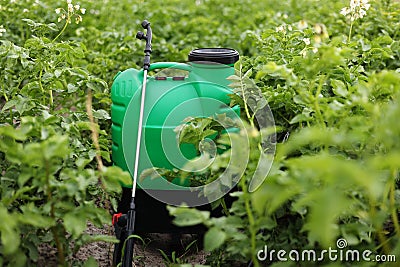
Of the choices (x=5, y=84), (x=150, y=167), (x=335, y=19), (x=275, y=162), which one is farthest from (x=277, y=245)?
(x=335, y=19)

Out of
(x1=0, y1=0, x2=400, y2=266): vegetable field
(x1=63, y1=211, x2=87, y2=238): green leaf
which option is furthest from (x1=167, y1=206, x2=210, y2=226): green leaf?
(x1=63, y1=211, x2=87, y2=238): green leaf

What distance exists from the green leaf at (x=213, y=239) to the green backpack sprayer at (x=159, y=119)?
62 cm

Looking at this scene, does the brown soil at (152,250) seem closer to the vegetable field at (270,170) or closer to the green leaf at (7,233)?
the vegetable field at (270,170)

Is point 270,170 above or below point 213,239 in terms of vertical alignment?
above

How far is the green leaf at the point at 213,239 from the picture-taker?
170cm

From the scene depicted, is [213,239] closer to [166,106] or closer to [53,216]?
[53,216]

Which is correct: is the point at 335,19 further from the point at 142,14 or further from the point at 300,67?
the point at 300,67

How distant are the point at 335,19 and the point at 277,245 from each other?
299 cm

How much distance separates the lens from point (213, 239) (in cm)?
171

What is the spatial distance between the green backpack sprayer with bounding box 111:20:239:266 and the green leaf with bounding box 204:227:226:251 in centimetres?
62

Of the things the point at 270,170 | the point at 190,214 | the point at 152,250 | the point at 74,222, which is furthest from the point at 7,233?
the point at 152,250

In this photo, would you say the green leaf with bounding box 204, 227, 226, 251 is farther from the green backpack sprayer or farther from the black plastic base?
the black plastic base

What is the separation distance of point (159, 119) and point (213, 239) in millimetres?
804

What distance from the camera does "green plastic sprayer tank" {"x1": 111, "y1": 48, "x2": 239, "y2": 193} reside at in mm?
2381
